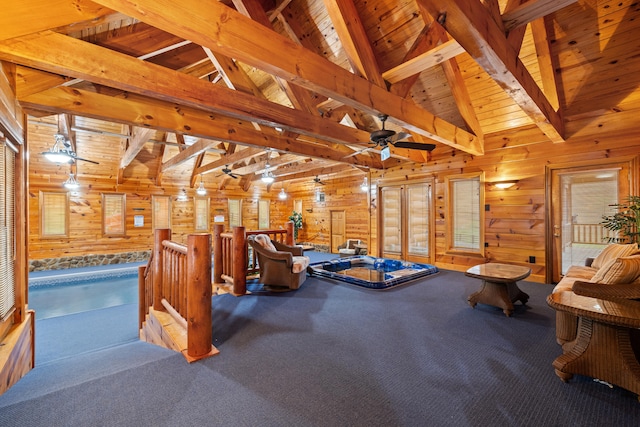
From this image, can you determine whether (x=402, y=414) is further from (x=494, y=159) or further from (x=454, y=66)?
(x=494, y=159)

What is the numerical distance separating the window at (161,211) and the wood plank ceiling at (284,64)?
159 inches

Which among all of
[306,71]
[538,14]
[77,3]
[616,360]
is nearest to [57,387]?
[77,3]

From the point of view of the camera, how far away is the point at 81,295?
5.69 metres

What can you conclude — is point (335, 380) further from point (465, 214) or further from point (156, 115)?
point (465, 214)

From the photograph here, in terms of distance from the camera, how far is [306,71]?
2.48 metres

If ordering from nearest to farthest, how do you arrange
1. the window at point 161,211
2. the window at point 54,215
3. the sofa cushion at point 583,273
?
1. the sofa cushion at point 583,273
2. the window at point 54,215
3. the window at point 161,211

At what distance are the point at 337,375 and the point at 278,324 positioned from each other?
1.12 m

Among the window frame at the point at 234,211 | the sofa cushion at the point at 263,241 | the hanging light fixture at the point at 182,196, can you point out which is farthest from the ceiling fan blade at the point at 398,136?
the window frame at the point at 234,211

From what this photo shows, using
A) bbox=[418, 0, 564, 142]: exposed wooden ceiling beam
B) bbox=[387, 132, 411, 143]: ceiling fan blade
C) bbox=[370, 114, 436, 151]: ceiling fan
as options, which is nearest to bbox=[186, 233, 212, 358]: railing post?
bbox=[370, 114, 436, 151]: ceiling fan

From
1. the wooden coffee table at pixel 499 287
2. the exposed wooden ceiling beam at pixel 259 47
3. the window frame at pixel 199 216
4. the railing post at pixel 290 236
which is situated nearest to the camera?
the exposed wooden ceiling beam at pixel 259 47

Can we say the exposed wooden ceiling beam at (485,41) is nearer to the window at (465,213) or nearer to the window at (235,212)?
the window at (465,213)

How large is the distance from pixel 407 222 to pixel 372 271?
191 cm

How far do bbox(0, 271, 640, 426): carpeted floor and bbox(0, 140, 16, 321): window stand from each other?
63cm

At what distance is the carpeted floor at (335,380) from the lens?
1.59 meters
